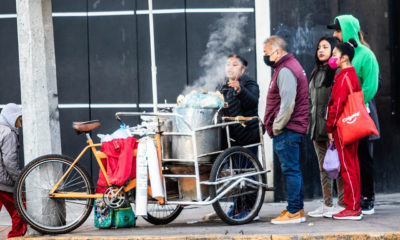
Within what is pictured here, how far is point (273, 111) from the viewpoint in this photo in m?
6.97

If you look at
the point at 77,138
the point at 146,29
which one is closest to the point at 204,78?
the point at 146,29

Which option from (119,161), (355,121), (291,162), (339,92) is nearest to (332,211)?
(291,162)

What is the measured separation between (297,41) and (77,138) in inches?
135

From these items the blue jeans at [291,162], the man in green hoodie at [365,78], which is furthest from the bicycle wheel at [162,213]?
the man in green hoodie at [365,78]

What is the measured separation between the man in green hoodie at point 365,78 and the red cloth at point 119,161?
8.40 ft

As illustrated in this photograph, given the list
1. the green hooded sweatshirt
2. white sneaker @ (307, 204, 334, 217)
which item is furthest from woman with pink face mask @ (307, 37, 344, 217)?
the green hooded sweatshirt

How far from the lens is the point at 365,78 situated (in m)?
7.29

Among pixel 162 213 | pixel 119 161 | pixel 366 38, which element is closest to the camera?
pixel 119 161

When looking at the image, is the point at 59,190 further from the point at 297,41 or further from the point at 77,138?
the point at 297,41

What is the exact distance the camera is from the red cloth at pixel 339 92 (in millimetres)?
6867

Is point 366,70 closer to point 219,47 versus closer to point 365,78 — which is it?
point 365,78

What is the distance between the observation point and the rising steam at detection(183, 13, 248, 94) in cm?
924

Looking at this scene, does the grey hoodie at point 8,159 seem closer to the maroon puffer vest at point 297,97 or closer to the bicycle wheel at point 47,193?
the bicycle wheel at point 47,193

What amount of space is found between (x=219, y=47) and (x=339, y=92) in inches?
109
